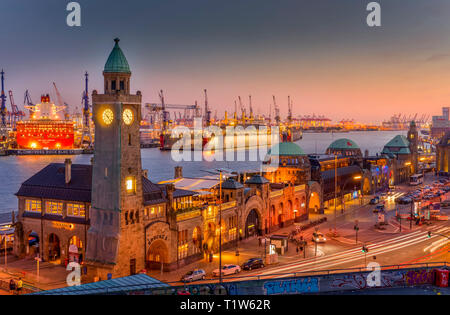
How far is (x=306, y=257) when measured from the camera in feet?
196

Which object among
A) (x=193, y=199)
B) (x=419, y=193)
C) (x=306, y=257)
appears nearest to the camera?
(x=306, y=257)

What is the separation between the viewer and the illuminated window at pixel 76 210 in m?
55.1

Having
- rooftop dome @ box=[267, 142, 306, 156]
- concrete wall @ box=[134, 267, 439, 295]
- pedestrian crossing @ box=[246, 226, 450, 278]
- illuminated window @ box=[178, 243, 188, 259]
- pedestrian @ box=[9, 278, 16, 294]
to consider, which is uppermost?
rooftop dome @ box=[267, 142, 306, 156]

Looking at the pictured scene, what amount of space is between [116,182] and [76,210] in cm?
823

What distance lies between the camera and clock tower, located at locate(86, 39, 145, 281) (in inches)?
1965

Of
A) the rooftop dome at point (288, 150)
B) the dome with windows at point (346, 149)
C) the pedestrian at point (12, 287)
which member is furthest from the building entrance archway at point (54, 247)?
the dome with windows at point (346, 149)

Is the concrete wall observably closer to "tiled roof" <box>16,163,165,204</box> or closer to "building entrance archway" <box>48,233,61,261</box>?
"tiled roof" <box>16,163,165,204</box>

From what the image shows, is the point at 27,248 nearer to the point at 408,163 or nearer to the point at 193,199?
the point at 193,199

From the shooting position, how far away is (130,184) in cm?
5094

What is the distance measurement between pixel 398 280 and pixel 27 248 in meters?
41.5

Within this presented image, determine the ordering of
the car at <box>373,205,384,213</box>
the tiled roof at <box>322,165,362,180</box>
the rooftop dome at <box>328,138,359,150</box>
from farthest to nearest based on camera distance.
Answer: the rooftop dome at <box>328,138,359,150</box>, the tiled roof at <box>322,165,362,180</box>, the car at <box>373,205,384,213</box>

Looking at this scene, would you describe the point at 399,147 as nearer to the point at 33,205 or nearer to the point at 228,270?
the point at 228,270

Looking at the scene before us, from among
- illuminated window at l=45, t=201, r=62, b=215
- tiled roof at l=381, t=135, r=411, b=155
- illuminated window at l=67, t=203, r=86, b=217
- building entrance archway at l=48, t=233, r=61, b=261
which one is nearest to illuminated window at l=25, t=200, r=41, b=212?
illuminated window at l=45, t=201, r=62, b=215
